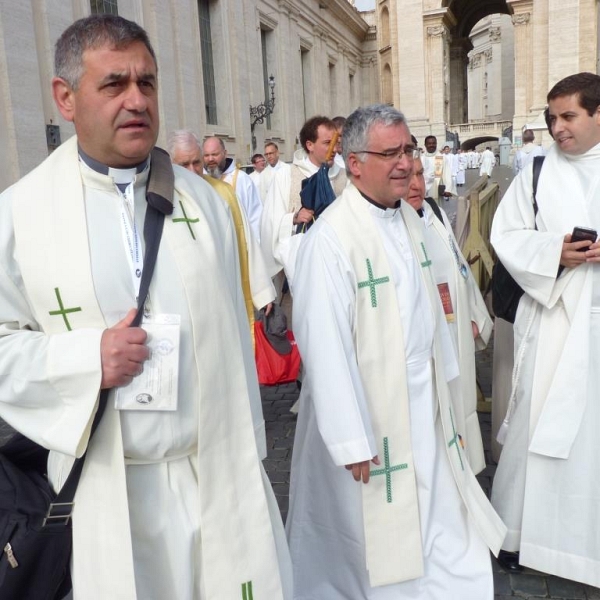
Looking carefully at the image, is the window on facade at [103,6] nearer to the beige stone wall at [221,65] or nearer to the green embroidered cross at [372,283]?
the beige stone wall at [221,65]

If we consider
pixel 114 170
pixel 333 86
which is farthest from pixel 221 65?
pixel 114 170

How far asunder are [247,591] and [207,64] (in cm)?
2106

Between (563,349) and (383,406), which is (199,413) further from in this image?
(563,349)

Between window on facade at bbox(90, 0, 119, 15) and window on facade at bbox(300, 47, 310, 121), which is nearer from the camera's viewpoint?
window on facade at bbox(90, 0, 119, 15)

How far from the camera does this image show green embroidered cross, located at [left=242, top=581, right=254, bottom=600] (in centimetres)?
195

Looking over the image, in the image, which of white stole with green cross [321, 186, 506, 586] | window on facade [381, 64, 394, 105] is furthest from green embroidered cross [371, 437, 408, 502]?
window on facade [381, 64, 394, 105]

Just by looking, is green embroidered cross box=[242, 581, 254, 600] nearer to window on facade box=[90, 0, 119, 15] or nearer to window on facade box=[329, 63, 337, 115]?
window on facade box=[90, 0, 119, 15]

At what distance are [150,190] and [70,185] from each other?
214 millimetres

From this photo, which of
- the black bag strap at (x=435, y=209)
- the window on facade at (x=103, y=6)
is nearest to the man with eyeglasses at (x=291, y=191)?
the black bag strap at (x=435, y=209)

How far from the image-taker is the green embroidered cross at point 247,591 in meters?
1.95

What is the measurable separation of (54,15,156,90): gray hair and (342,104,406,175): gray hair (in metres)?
1.21

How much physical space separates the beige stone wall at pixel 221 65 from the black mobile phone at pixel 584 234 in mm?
10430

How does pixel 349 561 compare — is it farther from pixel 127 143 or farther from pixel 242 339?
pixel 127 143

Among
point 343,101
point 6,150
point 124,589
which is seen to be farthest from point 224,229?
point 343,101
